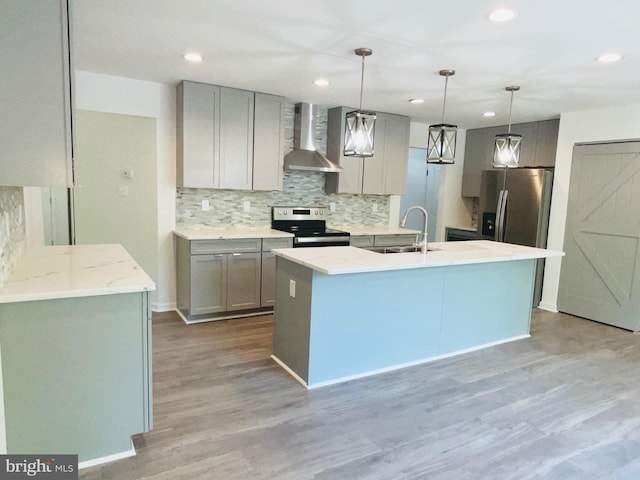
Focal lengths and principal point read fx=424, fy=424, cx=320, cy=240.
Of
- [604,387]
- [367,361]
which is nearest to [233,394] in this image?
[367,361]

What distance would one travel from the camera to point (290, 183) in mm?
5168

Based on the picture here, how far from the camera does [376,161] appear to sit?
541cm

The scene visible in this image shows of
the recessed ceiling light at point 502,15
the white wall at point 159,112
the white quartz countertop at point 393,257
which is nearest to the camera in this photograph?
the recessed ceiling light at point 502,15

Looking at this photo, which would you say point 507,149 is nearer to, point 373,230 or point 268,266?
point 373,230

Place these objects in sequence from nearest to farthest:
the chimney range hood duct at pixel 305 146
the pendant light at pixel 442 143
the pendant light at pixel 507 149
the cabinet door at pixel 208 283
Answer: the pendant light at pixel 442 143 < the pendant light at pixel 507 149 < the cabinet door at pixel 208 283 < the chimney range hood duct at pixel 305 146

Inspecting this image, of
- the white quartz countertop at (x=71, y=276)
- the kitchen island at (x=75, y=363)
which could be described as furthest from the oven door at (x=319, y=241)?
the kitchen island at (x=75, y=363)

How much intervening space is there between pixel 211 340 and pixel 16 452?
6.39 feet

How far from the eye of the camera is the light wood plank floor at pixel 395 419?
7.02 feet

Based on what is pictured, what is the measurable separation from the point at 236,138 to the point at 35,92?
9.36ft

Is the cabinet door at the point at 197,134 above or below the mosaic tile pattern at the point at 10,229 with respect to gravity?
above

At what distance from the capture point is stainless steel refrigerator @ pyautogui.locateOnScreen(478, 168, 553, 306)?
512 cm

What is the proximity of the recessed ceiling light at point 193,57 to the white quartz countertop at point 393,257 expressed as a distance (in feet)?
5.33

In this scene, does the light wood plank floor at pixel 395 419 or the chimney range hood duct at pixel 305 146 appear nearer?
the light wood plank floor at pixel 395 419

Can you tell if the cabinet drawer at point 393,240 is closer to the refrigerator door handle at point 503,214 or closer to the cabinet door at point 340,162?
the cabinet door at point 340,162
